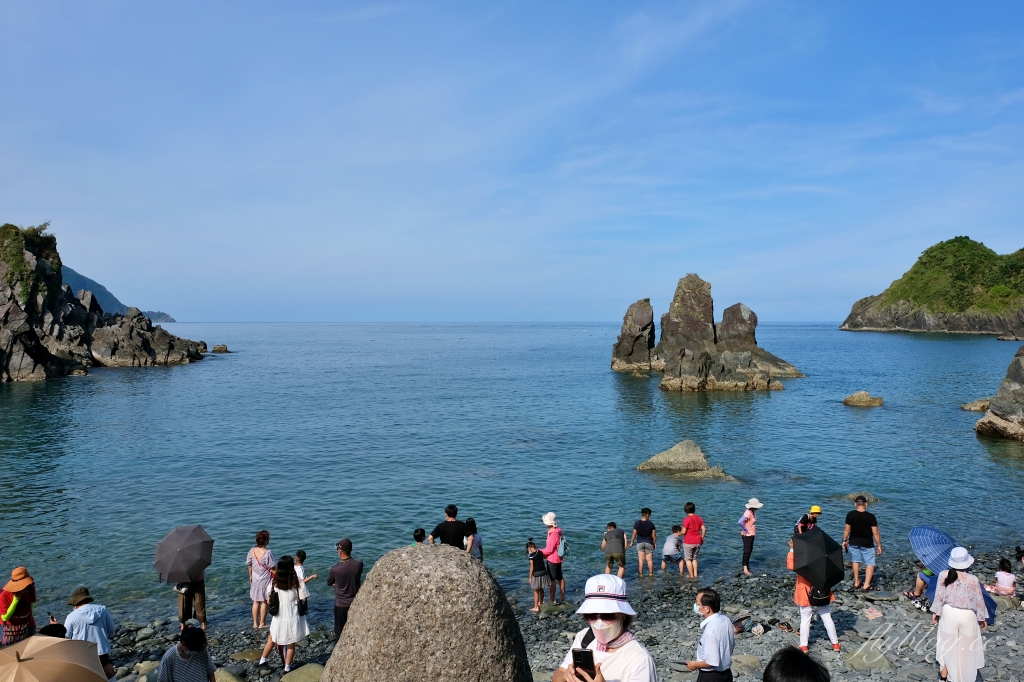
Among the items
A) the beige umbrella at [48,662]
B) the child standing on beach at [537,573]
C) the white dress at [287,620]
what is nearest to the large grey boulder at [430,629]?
the beige umbrella at [48,662]

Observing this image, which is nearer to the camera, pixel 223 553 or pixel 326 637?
pixel 326 637

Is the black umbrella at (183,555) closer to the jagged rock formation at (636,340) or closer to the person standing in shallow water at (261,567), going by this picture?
the person standing in shallow water at (261,567)

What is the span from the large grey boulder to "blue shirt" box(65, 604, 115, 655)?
823cm

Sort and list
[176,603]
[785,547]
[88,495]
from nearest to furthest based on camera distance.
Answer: [176,603], [785,547], [88,495]

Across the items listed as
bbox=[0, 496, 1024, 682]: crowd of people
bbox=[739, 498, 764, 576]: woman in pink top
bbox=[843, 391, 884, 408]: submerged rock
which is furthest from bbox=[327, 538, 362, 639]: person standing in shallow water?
bbox=[843, 391, 884, 408]: submerged rock

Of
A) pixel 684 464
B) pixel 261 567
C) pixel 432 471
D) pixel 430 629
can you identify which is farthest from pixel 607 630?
pixel 432 471

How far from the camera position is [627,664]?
16.7 feet

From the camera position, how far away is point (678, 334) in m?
87.1

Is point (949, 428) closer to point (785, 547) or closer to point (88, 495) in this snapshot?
point (785, 547)

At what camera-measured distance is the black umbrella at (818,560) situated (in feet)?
38.5

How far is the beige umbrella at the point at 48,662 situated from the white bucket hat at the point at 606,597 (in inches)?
246

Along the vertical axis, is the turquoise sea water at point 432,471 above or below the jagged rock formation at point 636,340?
below

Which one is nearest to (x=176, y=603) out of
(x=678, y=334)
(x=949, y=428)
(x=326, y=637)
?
(x=326, y=637)

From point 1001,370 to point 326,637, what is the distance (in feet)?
330
